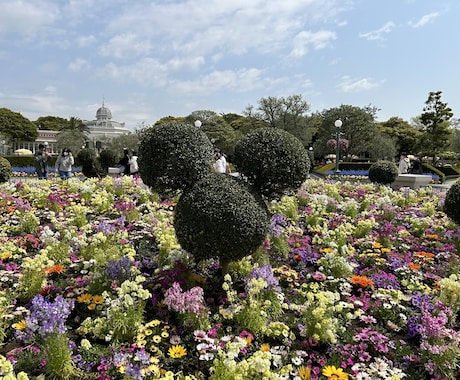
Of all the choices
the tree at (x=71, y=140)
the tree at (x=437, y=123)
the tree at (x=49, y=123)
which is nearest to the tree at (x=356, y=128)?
the tree at (x=437, y=123)

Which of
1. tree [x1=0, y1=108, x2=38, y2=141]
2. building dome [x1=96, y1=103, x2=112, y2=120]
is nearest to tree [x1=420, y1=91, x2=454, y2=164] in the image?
tree [x1=0, y1=108, x2=38, y2=141]

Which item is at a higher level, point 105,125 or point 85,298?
point 105,125

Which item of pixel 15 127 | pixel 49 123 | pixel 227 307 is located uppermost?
pixel 49 123

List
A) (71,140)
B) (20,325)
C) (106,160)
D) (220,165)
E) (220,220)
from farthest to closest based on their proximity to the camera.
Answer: (71,140), (106,160), (220,165), (220,220), (20,325)

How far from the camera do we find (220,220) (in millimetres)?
3602

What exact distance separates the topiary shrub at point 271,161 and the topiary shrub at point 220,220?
0.30m

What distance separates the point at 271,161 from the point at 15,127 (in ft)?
236

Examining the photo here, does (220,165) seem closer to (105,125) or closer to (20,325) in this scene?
(20,325)

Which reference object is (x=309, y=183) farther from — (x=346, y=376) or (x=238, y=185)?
(x=346, y=376)

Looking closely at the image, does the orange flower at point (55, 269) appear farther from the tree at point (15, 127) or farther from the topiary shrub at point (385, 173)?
the tree at point (15, 127)


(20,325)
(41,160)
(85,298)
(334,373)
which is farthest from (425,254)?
(41,160)

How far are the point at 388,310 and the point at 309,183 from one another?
18.3ft

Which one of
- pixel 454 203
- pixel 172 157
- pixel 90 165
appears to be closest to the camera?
pixel 172 157

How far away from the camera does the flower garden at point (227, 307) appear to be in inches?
121
